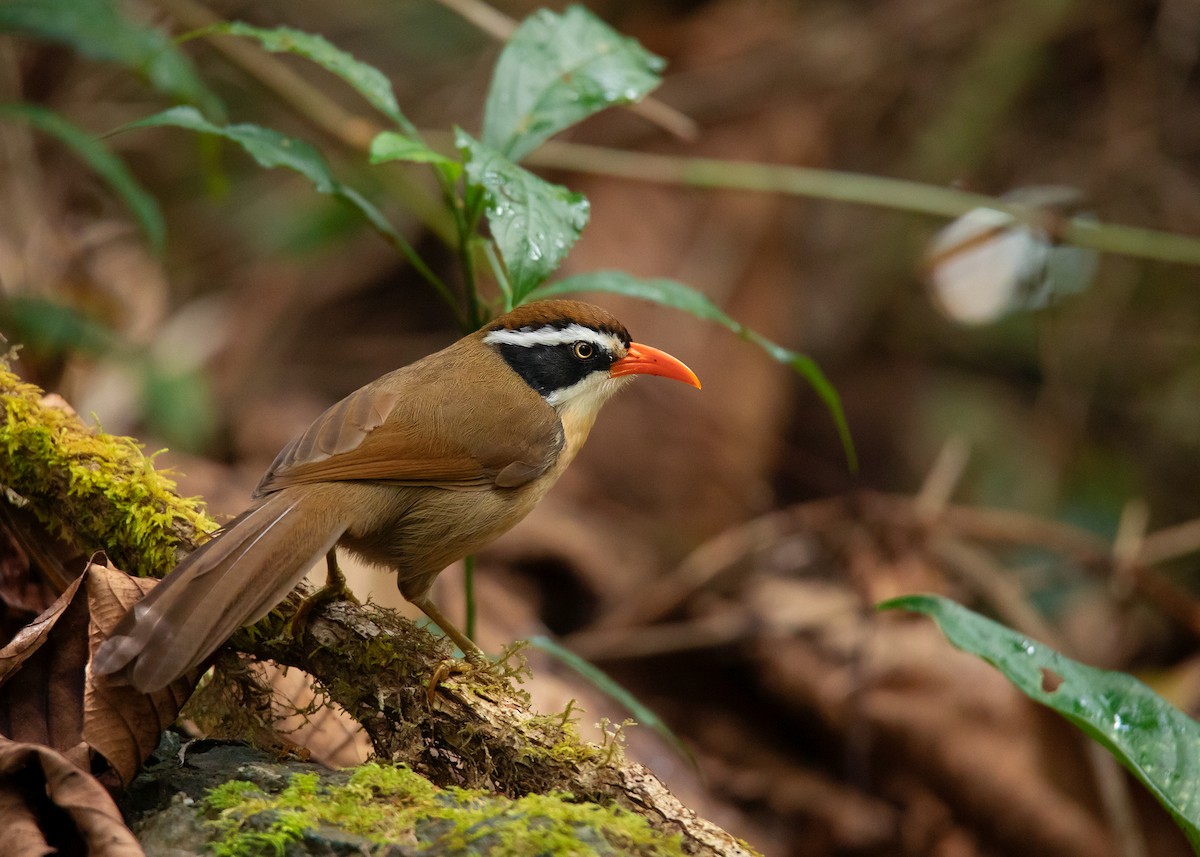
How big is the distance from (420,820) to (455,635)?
2.91ft

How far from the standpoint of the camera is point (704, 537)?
6.87 m

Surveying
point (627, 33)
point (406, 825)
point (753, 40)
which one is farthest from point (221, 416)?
point (406, 825)

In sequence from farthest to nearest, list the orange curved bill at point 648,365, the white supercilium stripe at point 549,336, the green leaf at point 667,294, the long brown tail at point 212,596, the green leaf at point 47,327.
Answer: the green leaf at point 47,327 < the orange curved bill at point 648,365 < the white supercilium stripe at point 549,336 < the green leaf at point 667,294 < the long brown tail at point 212,596

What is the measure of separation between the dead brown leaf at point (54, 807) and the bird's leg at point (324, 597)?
0.59 m

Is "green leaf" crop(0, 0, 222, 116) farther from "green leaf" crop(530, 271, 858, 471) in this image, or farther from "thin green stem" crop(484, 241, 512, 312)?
"green leaf" crop(530, 271, 858, 471)

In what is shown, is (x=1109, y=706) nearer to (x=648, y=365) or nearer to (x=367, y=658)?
(x=648, y=365)

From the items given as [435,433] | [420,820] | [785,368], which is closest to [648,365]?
[435,433]

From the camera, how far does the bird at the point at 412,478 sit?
7.26 ft

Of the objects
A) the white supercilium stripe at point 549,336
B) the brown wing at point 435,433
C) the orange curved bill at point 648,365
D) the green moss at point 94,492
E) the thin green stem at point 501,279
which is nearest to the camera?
the green moss at point 94,492

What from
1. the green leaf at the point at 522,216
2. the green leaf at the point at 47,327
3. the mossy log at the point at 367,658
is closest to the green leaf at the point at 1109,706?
the mossy log at the point at 367,658

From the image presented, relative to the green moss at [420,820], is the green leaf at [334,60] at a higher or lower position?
higher

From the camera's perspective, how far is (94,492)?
8.77ft

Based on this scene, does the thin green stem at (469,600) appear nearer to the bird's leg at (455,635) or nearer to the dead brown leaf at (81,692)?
the bird's leg at (455,635)

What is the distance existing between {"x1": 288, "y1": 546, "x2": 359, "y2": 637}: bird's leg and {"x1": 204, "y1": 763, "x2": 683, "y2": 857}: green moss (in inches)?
16.5
